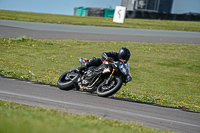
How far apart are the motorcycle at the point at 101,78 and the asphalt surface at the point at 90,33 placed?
1263 centimetres

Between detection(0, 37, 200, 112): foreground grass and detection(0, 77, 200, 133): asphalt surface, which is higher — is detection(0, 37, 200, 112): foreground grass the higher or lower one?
the lower one

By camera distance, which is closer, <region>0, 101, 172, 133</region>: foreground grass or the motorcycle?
<region>0, 101, 172, 133</region>: foreground grass

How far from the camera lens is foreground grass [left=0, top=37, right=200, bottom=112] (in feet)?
38.6

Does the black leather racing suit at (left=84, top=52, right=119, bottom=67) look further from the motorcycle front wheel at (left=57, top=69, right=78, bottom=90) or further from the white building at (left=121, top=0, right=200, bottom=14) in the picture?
the white building at (left=121, top=0, right=200, bottom=14)

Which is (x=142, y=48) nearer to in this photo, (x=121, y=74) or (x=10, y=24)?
(x=10, y=24)

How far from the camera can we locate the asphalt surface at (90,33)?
878 inches

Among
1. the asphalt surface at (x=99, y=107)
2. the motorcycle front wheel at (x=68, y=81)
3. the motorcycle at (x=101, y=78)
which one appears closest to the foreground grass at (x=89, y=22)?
the motorcycle front wheel at (x=68, y=81)

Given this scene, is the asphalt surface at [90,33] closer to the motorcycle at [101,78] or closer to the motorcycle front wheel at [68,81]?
the motorcycle front wheel at [68,81]

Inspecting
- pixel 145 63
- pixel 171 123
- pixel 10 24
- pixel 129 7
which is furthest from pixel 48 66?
pixel 129 7

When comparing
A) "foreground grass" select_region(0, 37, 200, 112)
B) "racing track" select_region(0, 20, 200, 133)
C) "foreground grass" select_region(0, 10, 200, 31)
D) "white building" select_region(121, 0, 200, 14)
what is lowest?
"foreground grass" select_region(0, 37, 200, 112)

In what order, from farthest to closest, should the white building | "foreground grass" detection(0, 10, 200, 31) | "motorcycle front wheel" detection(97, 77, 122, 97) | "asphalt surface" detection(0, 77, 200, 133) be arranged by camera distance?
the white building, "foreground grass" detection(0, 10, 200, 31), "motorcycle front wheel" detection(97, 77, 122, 97), "asphalt surface" detection(0, 77, 200, 133)

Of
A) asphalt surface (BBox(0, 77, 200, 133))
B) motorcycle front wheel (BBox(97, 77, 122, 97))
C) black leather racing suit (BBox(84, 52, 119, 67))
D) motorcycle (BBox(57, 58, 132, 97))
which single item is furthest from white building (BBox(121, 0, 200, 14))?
motorcycle front wheel (BBox(97, 77, 122, 97))

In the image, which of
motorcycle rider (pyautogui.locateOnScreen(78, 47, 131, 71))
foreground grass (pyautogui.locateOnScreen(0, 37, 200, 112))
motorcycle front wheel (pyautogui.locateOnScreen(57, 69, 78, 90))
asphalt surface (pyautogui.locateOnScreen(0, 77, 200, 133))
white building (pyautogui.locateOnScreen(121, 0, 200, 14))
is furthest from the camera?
white building (pyautogui.locateOnScreen(121, 0, 200, 14))

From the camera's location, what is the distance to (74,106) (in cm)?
713
